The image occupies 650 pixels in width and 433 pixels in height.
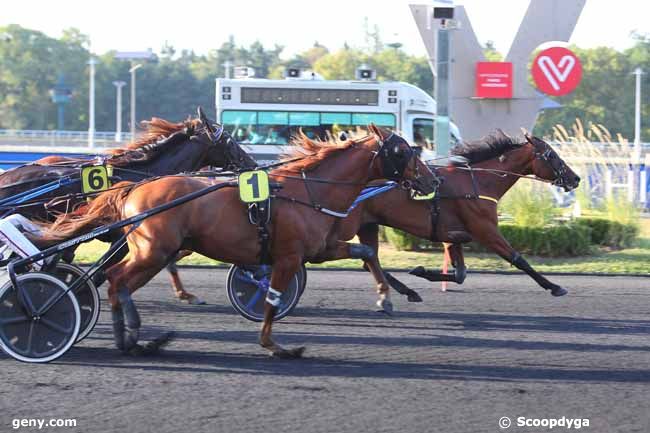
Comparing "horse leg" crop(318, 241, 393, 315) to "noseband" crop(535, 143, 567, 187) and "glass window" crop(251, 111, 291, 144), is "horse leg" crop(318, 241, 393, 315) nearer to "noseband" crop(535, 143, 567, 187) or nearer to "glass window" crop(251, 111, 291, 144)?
"noseband" crop(535, 143, 567, 187)

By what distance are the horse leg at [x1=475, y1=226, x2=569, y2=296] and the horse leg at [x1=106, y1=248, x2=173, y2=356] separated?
380 cm

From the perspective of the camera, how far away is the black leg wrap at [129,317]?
675 cm

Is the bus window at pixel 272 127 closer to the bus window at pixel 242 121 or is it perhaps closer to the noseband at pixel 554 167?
the bus window at pixel 242 121

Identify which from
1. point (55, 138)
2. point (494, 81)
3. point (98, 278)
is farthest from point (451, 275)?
point (55, 138)

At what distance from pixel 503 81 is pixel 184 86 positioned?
48.5m

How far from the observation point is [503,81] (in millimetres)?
18031

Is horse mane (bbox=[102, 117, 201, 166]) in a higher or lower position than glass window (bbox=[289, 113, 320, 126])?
lower

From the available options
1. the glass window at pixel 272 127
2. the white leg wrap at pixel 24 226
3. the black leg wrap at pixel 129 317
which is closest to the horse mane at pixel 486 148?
the black leg wrap at pixel 129 317

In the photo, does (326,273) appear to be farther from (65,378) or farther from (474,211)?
(65,378)

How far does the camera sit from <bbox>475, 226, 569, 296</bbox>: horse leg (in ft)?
29.8

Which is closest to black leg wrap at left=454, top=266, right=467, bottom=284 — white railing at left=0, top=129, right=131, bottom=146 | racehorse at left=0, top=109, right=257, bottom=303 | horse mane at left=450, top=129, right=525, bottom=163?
horse mane at left=450, top=129, right=525, bottom=163

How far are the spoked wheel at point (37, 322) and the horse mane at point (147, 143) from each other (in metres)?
2.44

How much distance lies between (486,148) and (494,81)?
829 cm

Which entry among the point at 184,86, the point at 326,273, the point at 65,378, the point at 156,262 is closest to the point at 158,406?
the point at 65,378
